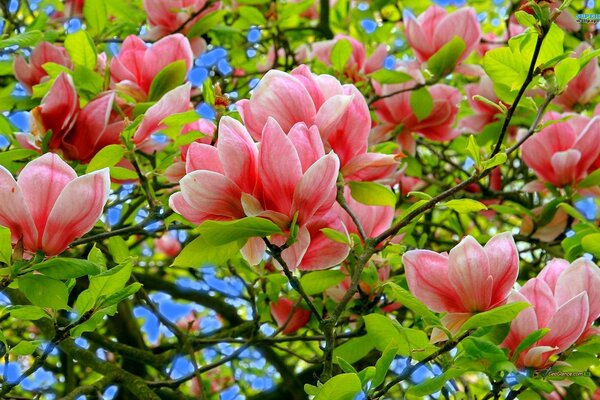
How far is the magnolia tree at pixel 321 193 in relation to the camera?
79cm

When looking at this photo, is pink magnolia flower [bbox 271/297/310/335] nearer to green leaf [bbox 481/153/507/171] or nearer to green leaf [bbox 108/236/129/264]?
green leaf [bbox 108/236/129/264]

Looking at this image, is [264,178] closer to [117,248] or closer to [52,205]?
[52,205]

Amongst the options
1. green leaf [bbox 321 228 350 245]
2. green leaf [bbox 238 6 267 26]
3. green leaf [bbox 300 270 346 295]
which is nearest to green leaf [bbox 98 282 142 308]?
green leaf [bbox 321 228 350 245]

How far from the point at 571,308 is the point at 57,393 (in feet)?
5.21

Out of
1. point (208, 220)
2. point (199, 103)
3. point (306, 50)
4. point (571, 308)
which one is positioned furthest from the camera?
point (306, 50)

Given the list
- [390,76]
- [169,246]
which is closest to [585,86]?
[390,76]

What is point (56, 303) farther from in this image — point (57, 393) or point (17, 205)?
point (57, 393)

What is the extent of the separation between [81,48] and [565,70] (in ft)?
2.47

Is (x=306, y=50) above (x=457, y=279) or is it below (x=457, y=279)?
above

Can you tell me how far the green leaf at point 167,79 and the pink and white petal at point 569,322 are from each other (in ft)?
2.14

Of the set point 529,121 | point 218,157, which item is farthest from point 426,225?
point 218,157

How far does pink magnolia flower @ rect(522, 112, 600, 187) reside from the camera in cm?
133

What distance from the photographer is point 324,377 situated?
89cm

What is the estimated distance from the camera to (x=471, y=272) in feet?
2.80
